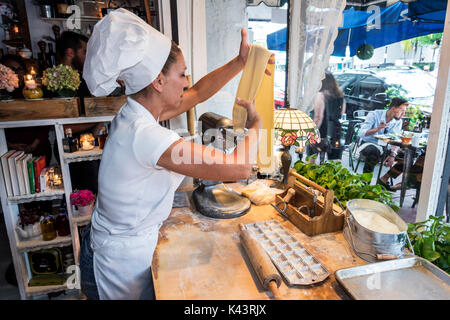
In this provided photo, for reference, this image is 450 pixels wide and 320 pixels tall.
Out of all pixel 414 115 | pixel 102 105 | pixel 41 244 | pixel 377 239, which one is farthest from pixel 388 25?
pixel 41 244

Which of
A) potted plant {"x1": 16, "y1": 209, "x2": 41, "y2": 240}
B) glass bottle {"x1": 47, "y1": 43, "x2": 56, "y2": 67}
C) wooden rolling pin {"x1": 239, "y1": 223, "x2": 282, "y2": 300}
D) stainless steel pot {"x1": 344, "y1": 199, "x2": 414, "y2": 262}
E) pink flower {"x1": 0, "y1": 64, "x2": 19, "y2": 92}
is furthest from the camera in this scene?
glass bottle {"x1": 47, "y1": 43, "x2": 56, "y2": 67}

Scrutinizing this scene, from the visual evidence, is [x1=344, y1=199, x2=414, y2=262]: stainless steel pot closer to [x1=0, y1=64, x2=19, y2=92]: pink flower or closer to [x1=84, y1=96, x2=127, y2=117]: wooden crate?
[x1=84, y1=96, x2=127, y2=117]: wooden crate

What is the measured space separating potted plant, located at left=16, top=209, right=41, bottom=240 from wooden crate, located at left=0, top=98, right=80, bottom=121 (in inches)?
30.8

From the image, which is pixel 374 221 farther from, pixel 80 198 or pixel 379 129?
pixel 80 198

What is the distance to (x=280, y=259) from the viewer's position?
1170 millimetres

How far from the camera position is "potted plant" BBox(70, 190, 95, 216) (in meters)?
2.41

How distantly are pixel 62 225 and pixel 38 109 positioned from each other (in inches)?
37.3

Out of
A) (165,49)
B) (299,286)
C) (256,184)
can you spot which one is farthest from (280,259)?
(165,49)

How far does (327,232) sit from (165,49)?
1056 mm

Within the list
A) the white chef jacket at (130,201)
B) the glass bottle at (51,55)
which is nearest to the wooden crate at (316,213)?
the white chef jacket at (130,201)

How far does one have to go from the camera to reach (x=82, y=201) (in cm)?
243

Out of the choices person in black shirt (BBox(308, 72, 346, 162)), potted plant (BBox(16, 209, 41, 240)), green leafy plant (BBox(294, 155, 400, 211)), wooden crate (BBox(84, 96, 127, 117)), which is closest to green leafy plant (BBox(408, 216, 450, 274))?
green leafy plant (BBox(294, 155, 400, 211))

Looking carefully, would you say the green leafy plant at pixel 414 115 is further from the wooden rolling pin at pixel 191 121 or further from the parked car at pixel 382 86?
the wooden rolling pin at pixel 191 121
